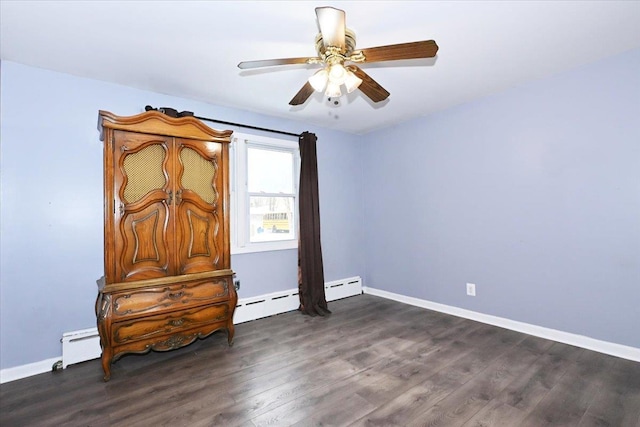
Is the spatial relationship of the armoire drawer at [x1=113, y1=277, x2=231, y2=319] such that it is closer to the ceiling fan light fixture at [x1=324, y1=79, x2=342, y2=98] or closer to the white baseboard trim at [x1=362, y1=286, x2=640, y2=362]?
the ceiling fan light fixture at [x1=324, y1=79, x2=342, y2=98]

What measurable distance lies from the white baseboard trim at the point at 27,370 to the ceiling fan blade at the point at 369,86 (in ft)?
10.6

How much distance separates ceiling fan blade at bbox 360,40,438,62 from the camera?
1.58 meters

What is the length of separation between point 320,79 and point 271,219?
224 cm

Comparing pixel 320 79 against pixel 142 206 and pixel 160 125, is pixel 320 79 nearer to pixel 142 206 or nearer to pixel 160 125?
pixel 160 125

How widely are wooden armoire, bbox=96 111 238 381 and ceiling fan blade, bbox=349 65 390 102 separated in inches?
56.2

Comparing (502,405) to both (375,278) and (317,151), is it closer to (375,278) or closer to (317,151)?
(375,278)

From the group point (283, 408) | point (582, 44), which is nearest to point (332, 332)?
point (283, 408)

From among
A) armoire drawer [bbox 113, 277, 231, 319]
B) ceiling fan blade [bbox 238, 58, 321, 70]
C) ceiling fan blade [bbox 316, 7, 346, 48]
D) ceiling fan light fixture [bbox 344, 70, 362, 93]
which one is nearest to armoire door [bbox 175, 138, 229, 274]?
armoire drawer [bbox 113, 277, 231, 319]

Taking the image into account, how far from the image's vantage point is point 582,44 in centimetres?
227

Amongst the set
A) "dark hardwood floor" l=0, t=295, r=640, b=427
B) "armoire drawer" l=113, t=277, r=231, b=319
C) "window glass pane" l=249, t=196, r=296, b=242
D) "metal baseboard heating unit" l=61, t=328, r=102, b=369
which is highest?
"window glass pane" l=249, t=196, r=296, b=242

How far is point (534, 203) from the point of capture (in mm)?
2883

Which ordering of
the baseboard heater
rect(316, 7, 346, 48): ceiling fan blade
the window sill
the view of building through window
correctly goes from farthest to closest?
the view of building through window → the window sill → the baseboard heater → rect(316, 7, 346, 48): ceiling fan blade

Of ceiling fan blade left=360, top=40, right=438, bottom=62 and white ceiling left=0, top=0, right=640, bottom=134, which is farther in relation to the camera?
white ceiling left=0, top=0, right=640, bottom=134

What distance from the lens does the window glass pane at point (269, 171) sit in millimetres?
3635
